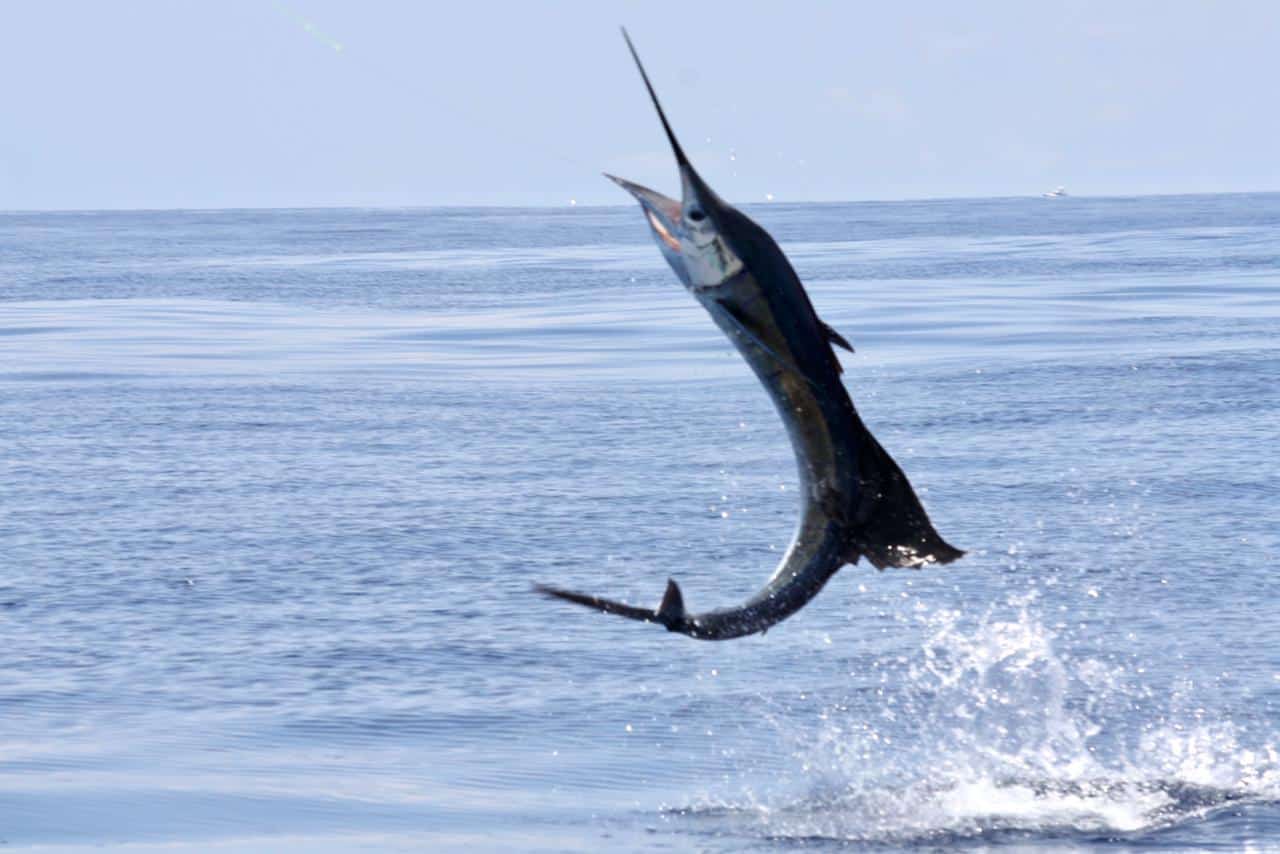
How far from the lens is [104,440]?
19469 mm

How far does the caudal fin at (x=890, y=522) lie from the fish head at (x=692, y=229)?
814 millimetres

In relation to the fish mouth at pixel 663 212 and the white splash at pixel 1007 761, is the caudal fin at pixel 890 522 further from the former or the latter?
the white splash at pixel 1007 761

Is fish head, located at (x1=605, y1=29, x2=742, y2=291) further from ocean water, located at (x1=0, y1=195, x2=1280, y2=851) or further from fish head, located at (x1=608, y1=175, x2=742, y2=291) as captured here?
ocean water, located at (x1=0, y1=195, x2=1280, y2=851)

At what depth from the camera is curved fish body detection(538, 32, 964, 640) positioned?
5.14 meters

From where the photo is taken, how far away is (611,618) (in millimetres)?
12375

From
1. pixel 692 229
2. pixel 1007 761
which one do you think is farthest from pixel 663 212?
pixel 1007 761

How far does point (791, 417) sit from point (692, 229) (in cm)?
76

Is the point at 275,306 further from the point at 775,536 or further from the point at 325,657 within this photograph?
the point at 325,657

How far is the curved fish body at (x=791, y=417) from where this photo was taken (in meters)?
5.14

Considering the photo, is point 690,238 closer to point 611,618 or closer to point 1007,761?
point 1007,761

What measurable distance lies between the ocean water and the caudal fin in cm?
280

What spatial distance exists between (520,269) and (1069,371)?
36.0 meters

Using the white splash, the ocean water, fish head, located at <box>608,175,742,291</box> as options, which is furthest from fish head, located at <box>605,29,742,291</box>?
the white splash

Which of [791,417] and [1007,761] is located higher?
[791,417]
